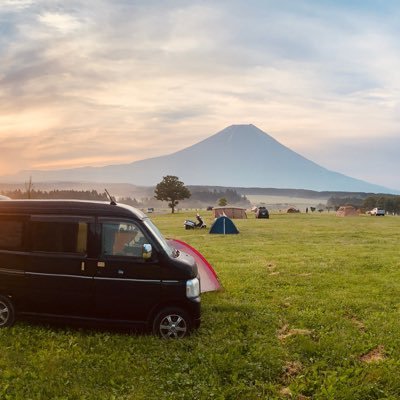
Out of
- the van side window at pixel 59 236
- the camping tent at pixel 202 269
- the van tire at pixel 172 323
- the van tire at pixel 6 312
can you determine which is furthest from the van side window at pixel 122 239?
the camping tent at pixel 202 269

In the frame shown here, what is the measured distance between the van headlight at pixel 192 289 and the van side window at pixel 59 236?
2319mm

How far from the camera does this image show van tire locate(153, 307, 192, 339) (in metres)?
9.94

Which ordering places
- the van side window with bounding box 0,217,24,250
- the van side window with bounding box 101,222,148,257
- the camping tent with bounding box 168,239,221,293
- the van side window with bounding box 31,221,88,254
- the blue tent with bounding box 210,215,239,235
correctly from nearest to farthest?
1. the van side window with bounding box 101,222,148,257
2. the van side window with bounding box 31,221,88,254
3. the van side window with bounding box 0,217,24,250
4. the camping tent with bounding box 168,239,221,293
5. the blue tent with bounding box 210,215,239,235

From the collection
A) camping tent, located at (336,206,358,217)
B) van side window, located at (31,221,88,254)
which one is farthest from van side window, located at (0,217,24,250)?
camping tent, located at (336,206,358,217)

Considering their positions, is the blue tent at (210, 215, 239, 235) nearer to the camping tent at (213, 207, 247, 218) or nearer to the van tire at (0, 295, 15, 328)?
the camping tent at (213, 207, 247, 218)

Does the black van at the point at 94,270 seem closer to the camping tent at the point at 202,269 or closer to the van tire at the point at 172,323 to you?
the van tire at the point at 172,323

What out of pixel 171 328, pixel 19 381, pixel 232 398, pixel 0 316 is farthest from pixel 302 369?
pixel 0 316

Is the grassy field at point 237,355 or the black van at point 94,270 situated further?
the black van at point 94,270

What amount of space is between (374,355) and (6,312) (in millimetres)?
7884

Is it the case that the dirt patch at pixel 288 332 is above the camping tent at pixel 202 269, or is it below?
below

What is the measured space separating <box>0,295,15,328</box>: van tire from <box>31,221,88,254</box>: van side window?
4.43 ft

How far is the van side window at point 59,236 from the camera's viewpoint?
1007 centimetres

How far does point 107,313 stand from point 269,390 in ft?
12.4

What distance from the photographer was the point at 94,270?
9.91 metres
